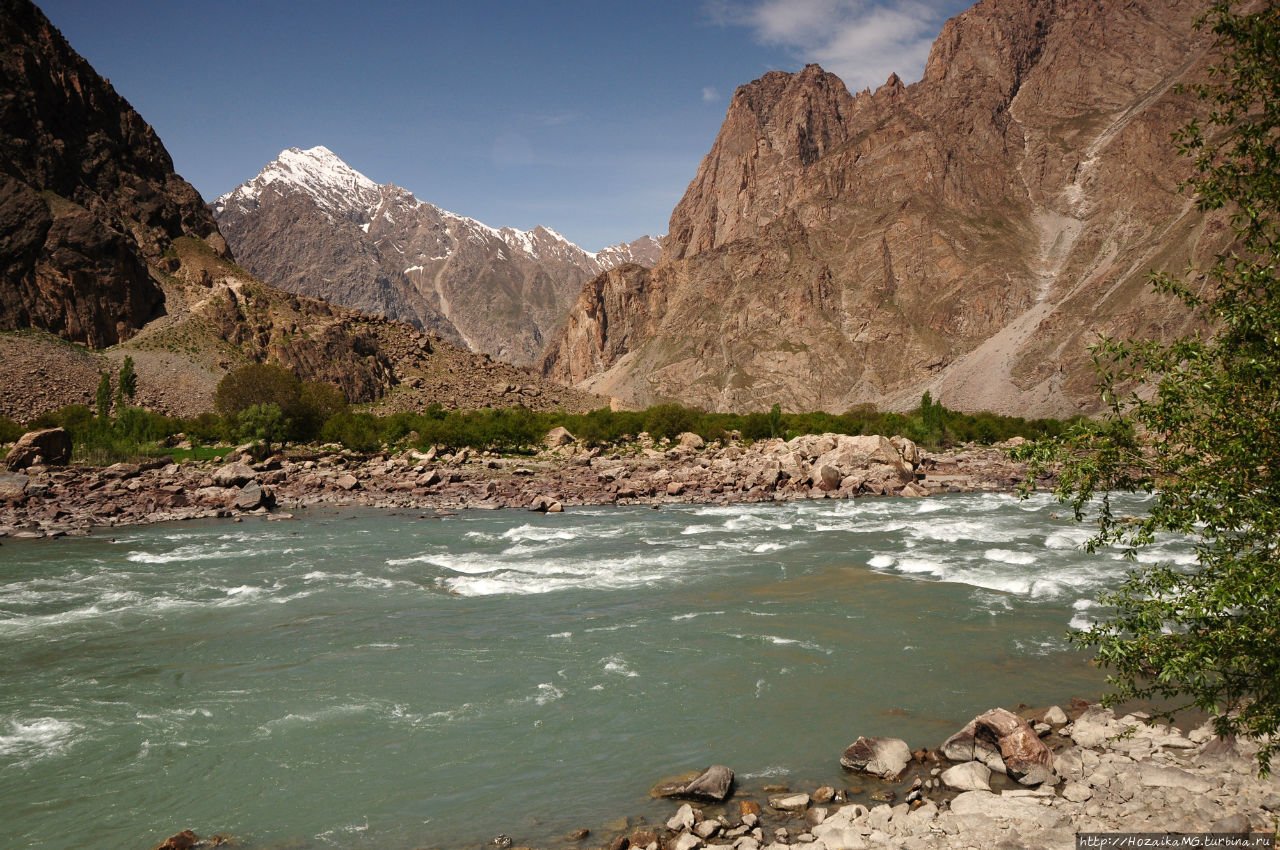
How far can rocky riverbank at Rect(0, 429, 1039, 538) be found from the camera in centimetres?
5212

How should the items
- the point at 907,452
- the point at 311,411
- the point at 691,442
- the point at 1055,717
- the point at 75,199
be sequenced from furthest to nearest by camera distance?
the point at 75,199 → the point at 691,442 → the point at 311,411 → the point at 907,452 → the point at 1055,717

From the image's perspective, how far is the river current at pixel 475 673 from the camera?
14.0 metres

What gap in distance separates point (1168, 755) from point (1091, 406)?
172 meters

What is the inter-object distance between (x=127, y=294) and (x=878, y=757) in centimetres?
14348

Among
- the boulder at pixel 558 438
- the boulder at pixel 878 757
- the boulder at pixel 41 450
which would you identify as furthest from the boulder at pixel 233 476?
the boulder at pixel 878 757

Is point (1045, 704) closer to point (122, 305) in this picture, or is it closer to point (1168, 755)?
point (1168, 755)

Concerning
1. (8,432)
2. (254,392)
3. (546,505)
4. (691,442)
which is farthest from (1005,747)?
(8,432)

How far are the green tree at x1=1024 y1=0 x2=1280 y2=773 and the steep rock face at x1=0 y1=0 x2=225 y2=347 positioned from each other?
142 meters

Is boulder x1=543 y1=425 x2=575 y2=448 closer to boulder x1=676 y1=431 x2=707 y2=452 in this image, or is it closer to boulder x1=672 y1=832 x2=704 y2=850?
boulder x1=676 y1=431 x2=707 y2=452

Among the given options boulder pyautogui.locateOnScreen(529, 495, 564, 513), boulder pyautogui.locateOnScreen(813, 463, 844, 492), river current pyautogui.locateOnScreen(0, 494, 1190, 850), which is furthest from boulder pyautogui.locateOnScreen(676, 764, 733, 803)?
boulder pyautogui.locateOnScreen(813, 463, 844, 492)

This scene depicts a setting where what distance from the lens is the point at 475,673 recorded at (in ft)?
66.0

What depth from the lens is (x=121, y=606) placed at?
2689 centimetres

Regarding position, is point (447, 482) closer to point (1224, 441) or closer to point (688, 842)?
point (688, 842)

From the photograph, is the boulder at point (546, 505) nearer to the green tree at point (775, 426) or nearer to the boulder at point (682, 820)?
the boulder at point (682, 820)
